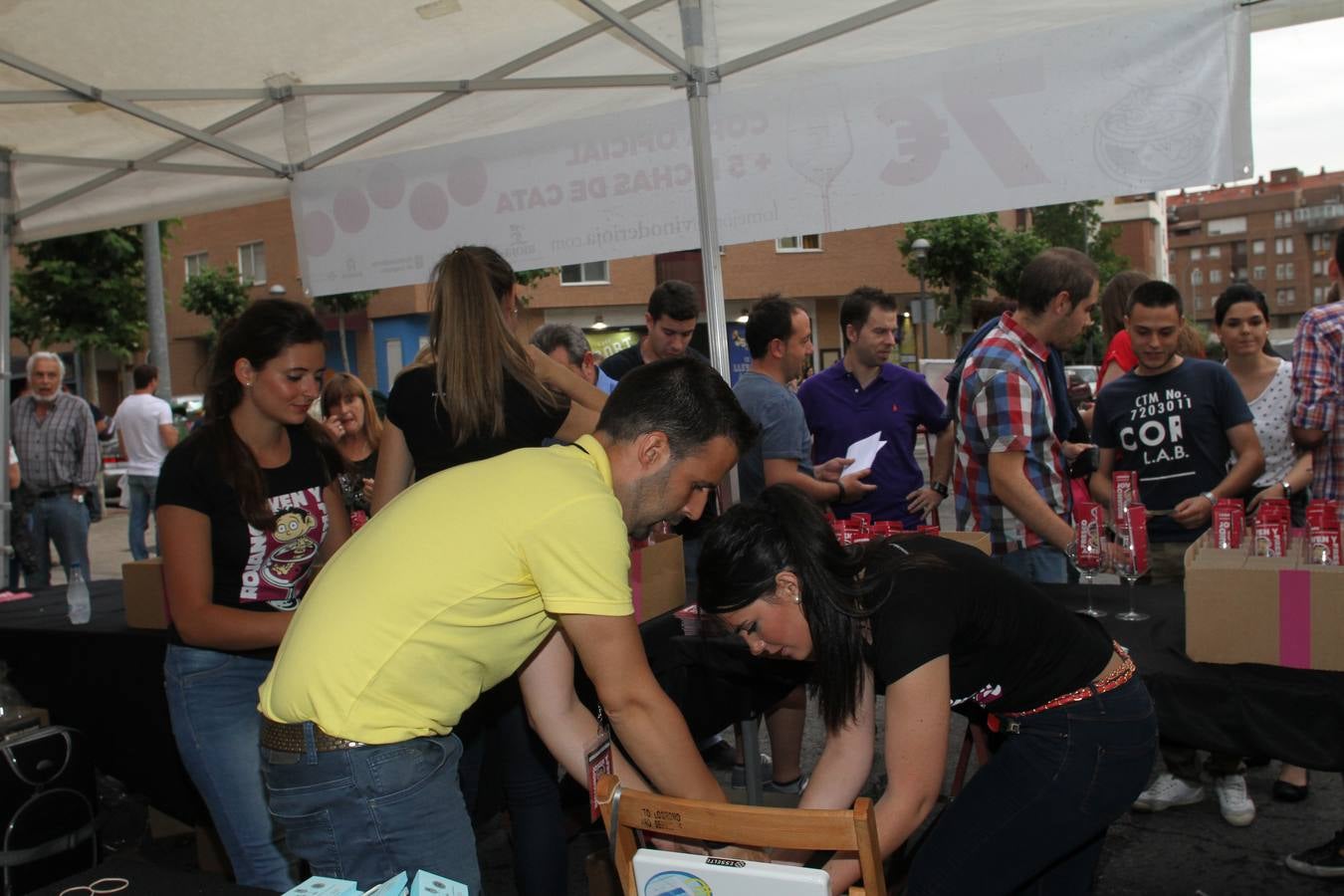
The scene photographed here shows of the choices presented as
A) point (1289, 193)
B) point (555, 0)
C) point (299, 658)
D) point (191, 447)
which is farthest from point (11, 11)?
point (1289, 193)

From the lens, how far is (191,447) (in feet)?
7.08

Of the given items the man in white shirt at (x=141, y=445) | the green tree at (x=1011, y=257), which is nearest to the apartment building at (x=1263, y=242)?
the green tree at (x=1011, y=257)

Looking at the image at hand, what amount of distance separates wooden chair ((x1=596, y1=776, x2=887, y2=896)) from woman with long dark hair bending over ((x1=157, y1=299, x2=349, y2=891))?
0.99 meters

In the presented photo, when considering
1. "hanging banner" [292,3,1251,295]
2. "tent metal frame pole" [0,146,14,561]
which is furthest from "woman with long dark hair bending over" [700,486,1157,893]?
"tent metal frame pole" [0,146,14,561]

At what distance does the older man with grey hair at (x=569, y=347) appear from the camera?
4.58 m

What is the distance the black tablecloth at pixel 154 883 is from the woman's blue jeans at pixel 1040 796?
1.11m

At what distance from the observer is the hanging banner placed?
2.92m

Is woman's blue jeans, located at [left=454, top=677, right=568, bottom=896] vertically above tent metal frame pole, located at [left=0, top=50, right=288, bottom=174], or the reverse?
tent metal frame pole, located at [left=0, top=50, right=288, bottom=174]

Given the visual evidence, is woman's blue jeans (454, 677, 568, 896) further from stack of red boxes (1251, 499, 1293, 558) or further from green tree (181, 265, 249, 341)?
green tree (181, 265, 249, 341)

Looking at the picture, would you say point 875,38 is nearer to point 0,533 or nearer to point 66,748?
point 66,748

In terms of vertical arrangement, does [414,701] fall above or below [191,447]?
below

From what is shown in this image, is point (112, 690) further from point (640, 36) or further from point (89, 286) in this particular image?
point (89, 286)

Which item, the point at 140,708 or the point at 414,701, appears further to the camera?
the point at 140,708

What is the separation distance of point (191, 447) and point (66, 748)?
1366 mm
